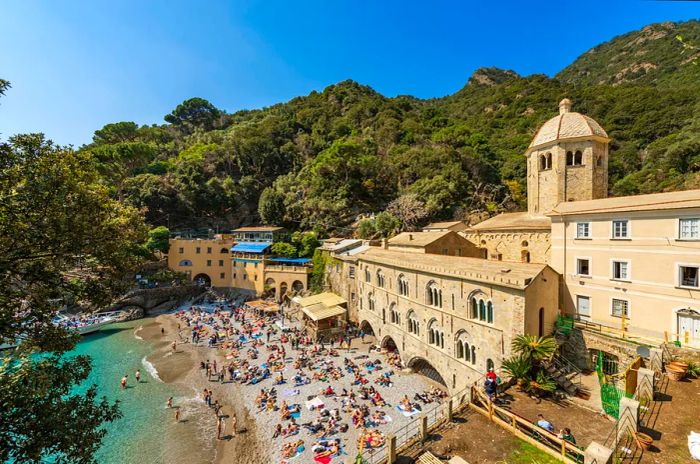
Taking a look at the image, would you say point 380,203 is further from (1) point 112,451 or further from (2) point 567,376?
(1) point 112,451

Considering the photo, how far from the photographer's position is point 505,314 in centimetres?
1552

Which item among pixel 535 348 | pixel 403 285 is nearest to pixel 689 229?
pixel 535 348

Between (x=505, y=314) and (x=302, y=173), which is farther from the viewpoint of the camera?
(x=302, y=173)

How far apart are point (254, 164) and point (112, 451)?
6139 cm

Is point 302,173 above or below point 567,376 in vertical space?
above

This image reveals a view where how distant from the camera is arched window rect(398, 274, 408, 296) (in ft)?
77.2

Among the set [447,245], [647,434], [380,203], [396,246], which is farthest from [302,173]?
[647,434]

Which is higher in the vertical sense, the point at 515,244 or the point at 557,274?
the point at 515,244

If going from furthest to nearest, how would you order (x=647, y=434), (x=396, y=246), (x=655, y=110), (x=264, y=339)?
(x=655, y=110) < (x=264, y=339) < (x=396, y=246) < (x=647, y=434)

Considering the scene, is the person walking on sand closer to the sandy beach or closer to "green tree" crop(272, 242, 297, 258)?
the sandy beach

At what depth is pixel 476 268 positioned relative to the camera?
17953 millimetres

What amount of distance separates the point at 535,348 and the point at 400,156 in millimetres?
46314

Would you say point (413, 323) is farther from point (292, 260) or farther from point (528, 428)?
point (292, 260)

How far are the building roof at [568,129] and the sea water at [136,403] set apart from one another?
3258cm
